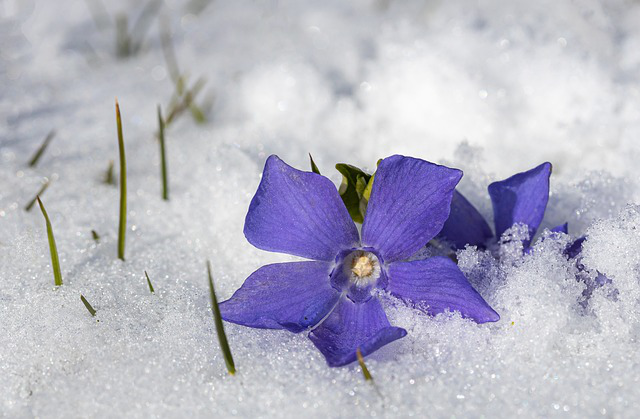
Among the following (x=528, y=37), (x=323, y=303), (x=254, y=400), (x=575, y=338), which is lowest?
(x=254, y=400)

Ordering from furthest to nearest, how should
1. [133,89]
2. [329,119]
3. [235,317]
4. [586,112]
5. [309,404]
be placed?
[133,89], [329,119], [586,112], [235,317], [309,404]

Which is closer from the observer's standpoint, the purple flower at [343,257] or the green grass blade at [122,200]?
the purple flower at [343,257]

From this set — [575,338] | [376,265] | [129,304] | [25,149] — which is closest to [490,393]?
[575,338]

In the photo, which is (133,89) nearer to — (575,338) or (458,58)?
(458,58)

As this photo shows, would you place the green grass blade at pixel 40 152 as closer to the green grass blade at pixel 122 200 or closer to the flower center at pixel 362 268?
the green grass blade at pixel 122 200

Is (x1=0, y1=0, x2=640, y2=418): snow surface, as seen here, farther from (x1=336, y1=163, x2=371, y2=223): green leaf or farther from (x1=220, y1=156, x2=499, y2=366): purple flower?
(x1=336, y1=163, x2=371, y2=223): green leaf

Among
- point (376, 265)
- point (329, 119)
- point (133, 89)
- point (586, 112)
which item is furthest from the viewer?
point (133, 89)

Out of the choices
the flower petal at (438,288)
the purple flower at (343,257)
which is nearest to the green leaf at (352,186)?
the purple flower at (343,257)
